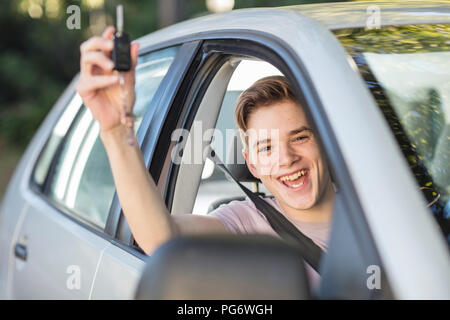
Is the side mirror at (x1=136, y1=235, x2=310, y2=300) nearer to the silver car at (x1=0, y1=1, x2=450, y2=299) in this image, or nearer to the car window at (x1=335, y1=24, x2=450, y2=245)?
the silver car at (x1=0, y1=1, x2=450, y2=299)

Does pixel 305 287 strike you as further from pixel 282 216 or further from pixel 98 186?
pixel 98 186

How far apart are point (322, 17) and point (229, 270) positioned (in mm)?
884

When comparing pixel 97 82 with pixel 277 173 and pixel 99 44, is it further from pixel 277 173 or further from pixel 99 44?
pixel 277 173

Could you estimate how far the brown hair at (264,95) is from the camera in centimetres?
229

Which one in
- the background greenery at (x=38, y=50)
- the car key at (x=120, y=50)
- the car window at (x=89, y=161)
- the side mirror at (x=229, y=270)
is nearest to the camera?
the side mirror at (x=229, y=270)

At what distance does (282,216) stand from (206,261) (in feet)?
3.75

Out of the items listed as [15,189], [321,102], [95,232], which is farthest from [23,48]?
[321,102]

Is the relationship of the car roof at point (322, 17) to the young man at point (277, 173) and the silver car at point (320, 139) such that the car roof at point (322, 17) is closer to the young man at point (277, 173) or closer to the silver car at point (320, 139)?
the silver car at point (320, 139)

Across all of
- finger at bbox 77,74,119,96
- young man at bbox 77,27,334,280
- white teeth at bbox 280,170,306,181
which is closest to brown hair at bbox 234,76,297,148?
young man at bbox 77,27,334,280

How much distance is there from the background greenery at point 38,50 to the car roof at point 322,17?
11.7 meters

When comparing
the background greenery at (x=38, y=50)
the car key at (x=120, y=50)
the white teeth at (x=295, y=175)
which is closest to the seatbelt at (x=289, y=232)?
the white teeth at (x=295, y=175)

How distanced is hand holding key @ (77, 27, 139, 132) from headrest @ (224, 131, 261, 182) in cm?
104

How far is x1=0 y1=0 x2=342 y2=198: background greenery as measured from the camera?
1410cm

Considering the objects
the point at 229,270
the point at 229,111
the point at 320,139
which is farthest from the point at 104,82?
the point at 229,111
